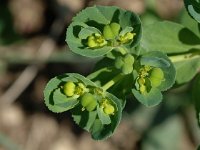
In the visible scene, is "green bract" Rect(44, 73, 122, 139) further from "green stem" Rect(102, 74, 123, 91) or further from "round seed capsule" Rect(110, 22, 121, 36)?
"round seed capsule" Rect(110, 22, 121, 36)

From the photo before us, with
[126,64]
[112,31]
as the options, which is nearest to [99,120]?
[126,64]

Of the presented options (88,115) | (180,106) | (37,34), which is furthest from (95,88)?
(37,34)

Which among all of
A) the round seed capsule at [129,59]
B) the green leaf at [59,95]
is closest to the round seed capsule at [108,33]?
the round seed capsule at [129,59]

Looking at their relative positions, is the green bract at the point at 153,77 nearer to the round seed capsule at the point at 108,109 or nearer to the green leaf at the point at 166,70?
the green leaf at the point at 166,70

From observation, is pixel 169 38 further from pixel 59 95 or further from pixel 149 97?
pixel 59 95

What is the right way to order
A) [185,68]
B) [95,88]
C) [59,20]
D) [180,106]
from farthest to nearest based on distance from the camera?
[59,20], [180,106], [185,68], [95,88]

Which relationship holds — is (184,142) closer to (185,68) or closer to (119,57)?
(185,68)
